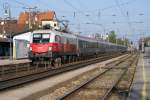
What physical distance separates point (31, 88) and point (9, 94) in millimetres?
2371

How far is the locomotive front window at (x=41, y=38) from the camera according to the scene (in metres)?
32.2

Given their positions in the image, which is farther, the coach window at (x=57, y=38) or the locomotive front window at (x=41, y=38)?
the coach window at (x=57, y=38)

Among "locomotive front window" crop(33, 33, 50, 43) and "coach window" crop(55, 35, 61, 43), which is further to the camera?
"coach window" crop(55, 35, 61, 43)

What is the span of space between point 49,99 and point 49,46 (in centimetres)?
1792

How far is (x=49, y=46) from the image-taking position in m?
31.7

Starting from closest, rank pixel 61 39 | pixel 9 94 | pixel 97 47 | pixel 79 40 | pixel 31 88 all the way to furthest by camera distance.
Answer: pixel 9 94 → pixel 31 88 → pixel 61 39 → pixel 79 40 → pixel 97 47

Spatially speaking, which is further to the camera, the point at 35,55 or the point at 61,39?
the point at 61,39

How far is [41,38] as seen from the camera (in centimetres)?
3238

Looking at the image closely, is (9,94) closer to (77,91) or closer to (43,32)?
(77,91)

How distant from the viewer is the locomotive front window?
32194 mm

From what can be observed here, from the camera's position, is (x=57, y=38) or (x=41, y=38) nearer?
(x=41, y=38)

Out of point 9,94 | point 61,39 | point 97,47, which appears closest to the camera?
point 9,94

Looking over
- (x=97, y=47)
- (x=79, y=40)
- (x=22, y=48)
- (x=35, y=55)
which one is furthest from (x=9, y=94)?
(x=97, y=47)

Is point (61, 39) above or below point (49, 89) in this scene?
above
